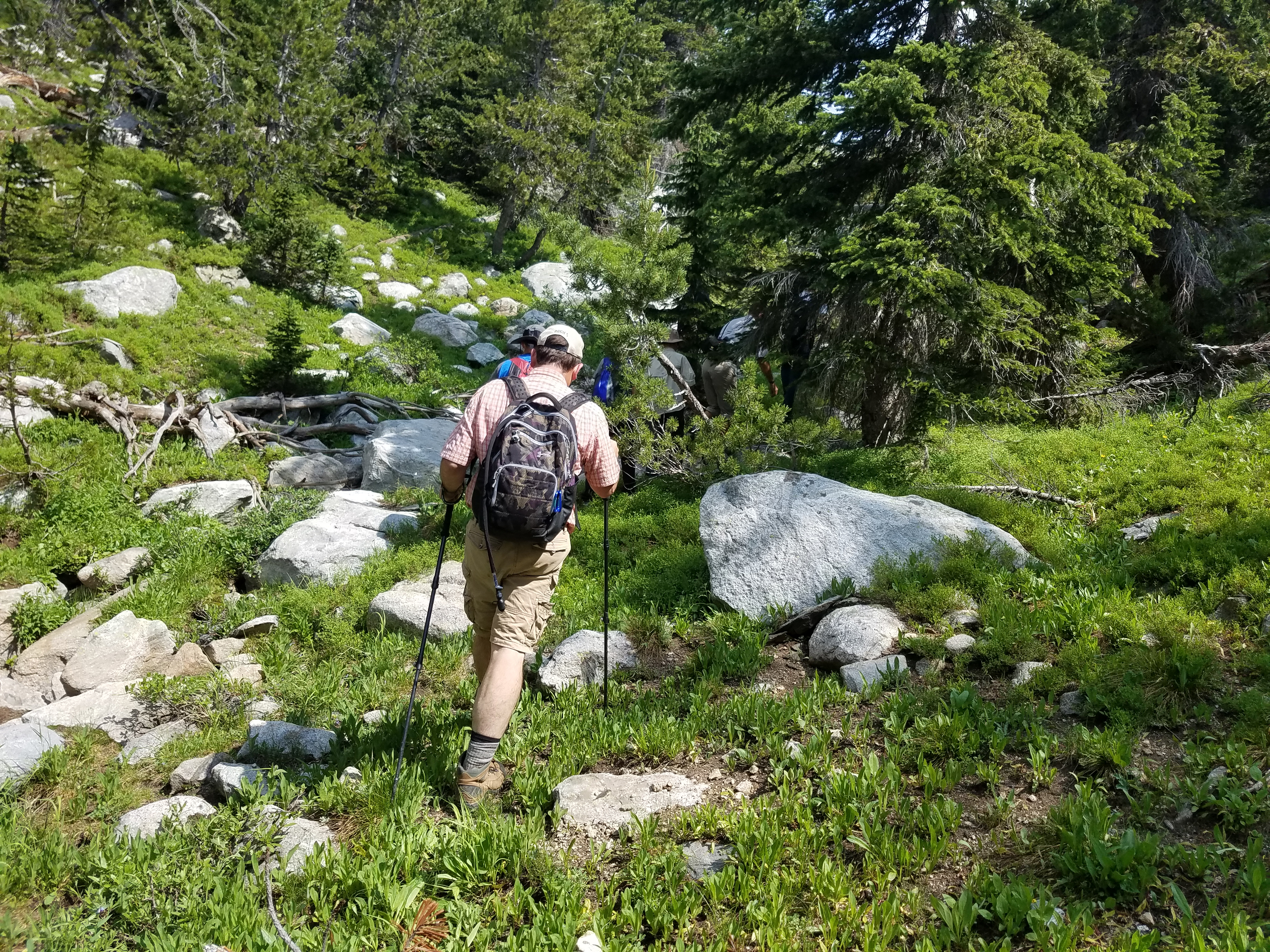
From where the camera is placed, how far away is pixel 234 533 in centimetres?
888

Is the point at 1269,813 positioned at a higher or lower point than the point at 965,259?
lower

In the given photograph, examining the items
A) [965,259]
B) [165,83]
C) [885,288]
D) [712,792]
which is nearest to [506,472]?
[712,792]

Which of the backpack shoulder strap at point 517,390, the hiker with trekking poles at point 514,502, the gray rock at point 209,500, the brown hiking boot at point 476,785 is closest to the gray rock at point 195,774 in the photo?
the hiker with trekking poles at point 514,502

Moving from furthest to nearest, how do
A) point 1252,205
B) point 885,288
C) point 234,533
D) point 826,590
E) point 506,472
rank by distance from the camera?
point 1252,205 → point 234,533 → point 885,288 → point 826,590 → point 506,472

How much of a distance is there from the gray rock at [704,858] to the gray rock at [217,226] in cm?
1887

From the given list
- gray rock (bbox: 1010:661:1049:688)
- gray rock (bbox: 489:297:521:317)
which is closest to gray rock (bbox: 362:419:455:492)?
gray rock (bbox: 1010:661:1049:688)

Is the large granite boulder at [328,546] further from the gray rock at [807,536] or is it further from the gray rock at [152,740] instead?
the gray rock at [807,536]

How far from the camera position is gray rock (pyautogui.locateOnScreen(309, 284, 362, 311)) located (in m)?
18.0

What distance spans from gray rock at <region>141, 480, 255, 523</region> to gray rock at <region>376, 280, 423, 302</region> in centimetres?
1154

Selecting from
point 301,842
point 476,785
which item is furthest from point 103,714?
point 476,785

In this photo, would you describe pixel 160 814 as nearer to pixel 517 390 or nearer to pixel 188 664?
pixel 188 664

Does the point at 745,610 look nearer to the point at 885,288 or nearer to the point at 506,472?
the point at 506,472

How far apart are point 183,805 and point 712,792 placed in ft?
9.36

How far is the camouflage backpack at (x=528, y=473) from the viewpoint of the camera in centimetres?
379
